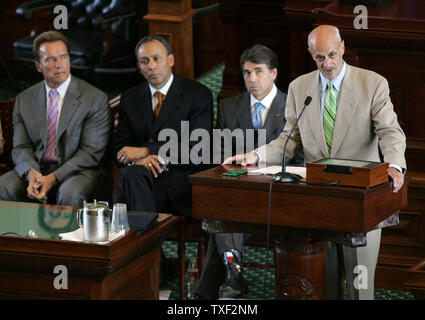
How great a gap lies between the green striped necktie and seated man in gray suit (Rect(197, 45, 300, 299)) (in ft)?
2.74

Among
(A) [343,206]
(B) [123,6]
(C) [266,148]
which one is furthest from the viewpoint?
(B) [123,6]

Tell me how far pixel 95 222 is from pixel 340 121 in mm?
1228

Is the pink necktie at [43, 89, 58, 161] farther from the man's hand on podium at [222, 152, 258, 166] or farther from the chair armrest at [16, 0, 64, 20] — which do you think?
the chair armrest at [16, 0, 64, 20]

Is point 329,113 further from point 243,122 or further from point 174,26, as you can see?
point 174,26

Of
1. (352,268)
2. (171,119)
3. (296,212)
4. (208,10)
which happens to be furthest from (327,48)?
(208,10)

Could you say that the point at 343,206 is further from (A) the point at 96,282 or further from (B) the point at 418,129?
(B) the point at 418,129

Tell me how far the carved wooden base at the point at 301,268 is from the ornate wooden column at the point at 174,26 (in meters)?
2.54

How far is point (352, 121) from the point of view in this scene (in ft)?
13.8

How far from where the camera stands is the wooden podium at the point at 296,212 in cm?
361

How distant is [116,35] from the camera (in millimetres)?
8102

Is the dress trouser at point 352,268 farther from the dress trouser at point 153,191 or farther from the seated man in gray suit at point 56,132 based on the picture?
the seated man in gray suit at point 56,132

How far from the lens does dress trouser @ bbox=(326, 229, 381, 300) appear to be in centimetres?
421

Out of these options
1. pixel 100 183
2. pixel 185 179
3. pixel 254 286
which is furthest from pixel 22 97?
pixel 254 286
